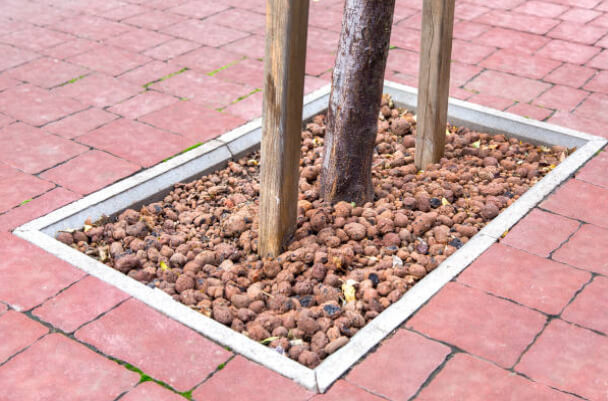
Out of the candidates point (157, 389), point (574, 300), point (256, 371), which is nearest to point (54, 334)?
point (157, 389)

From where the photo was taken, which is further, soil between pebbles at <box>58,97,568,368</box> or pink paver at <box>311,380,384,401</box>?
soil between pebbles at <box>58,97,568,368</box>

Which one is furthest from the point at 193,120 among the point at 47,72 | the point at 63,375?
the point at 63,375

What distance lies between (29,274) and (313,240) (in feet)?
4.18

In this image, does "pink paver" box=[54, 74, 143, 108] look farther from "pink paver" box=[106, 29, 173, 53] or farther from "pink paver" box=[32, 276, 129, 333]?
"pink paver" box=[32, 276, 129, 333]

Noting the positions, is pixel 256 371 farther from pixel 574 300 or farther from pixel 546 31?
pixel 546 31

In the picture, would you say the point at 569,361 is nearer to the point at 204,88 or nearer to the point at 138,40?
the point at 204,88

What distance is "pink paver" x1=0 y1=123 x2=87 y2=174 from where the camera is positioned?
4.09 meters

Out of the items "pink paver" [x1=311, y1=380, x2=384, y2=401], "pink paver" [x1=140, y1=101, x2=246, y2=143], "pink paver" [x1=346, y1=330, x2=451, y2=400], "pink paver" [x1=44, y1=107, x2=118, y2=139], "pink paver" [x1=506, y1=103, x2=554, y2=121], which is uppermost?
"pink paver" [x1=506, y1=103, x2=554, y2=121]

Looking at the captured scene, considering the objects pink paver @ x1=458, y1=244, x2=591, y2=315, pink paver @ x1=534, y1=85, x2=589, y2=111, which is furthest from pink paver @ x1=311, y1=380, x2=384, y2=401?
pink paver @ x1=534, y1=85, x2=589, y2=111

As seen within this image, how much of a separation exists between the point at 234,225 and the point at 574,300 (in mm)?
1577

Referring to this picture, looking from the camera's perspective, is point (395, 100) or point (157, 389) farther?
point (395, 100)

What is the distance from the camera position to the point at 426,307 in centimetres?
297

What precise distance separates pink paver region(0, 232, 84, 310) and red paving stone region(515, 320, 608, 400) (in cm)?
192

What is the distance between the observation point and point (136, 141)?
435 centimetres
